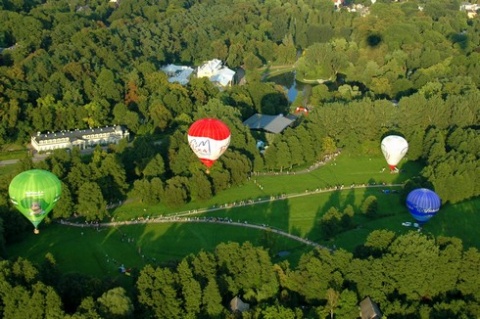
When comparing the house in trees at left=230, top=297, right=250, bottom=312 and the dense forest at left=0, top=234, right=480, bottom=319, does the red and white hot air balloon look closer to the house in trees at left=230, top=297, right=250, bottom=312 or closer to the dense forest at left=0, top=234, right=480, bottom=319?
the dense forest at left=0, top=234, right=480, bottom=319

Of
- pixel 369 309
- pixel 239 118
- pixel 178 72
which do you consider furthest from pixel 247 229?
pixel 178 72

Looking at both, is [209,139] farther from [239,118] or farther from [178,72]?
[178,72]

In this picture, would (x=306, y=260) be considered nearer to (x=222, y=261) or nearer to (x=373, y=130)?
(x=222, y=261)

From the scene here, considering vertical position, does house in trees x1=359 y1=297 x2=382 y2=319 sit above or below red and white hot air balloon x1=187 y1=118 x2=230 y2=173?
below

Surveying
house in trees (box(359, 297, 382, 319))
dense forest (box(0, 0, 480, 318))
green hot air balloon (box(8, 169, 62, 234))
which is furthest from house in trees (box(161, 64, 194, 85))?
house in trees (box(359, 297, 382, 319))

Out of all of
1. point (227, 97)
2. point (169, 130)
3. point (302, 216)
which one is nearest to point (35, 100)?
point (169, 130)

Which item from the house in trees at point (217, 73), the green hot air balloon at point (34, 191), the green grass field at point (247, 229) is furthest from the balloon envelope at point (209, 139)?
the house in trees at point (217, 73)

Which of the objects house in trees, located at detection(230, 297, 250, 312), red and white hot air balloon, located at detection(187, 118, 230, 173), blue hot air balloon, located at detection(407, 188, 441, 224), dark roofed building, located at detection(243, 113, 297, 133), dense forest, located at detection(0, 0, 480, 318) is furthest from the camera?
dark roofed building, located at detection(243, 113, 297, 133)
